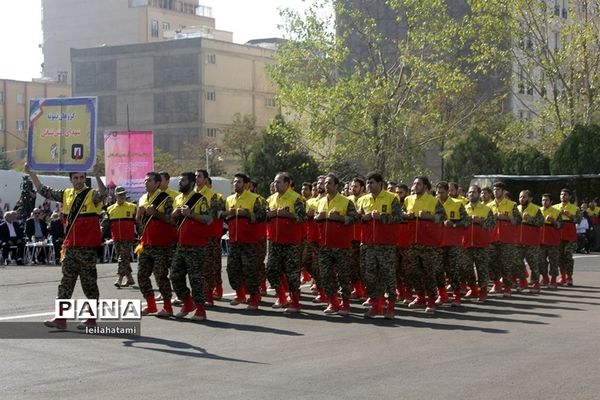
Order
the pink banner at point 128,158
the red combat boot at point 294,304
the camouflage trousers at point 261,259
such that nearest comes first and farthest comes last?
the red combat boot at point 294,304, the camouflage trousers at point 261,259, the pink banner at point 128,158

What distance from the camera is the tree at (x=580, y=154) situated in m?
43.5

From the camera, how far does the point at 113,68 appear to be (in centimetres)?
9350

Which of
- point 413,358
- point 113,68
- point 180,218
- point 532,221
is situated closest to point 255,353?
point 413,358

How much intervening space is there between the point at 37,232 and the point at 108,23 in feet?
249

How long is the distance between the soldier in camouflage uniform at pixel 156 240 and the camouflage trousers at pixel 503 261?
25.4ft

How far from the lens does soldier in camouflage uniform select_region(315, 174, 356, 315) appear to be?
1681 cm

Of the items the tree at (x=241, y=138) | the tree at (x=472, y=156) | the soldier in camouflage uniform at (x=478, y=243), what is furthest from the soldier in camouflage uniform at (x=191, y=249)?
the tree at (x=241, y=138)

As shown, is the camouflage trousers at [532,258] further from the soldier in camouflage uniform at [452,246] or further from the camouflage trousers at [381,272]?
the camouflage trousers at [381,272]

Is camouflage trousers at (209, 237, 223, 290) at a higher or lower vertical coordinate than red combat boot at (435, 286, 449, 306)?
higher

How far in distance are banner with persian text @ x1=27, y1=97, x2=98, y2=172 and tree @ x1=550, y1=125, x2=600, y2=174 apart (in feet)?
65.5

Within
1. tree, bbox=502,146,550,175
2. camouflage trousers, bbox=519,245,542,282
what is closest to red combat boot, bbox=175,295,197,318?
camouflage trousers, bbox=519,245,542,282

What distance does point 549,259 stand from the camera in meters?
23.6

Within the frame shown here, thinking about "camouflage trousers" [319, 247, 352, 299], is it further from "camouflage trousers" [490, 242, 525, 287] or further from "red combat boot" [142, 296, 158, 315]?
"camouflage trousers" [490, 242, 525, 287]

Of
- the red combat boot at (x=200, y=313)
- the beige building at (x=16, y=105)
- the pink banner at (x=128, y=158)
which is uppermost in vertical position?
the beige building at (x=16, y=105)
